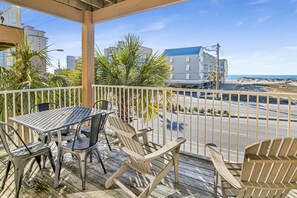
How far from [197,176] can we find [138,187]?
83 cm

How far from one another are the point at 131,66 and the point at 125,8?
1.40m

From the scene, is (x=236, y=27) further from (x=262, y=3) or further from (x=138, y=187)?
(x=138, y=187)

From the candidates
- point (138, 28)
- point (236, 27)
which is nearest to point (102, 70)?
point (138, 28)

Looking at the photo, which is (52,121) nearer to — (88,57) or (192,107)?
(192,107)

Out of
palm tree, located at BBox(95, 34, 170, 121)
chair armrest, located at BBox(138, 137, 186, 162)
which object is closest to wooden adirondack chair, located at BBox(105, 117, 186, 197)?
chair armrest, located at BBox(138, 137, 186, 162)

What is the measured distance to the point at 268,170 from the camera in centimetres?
146

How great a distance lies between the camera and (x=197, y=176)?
8.45ft

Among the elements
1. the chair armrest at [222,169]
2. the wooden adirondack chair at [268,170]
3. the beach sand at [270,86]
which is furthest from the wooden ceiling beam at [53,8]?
the beach sand at [270,86]

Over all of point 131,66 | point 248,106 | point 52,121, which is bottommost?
point 52,121

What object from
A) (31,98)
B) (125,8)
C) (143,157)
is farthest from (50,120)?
(125,8)

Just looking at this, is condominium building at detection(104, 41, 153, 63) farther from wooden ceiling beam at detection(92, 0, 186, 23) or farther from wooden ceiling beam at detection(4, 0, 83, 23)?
wooden ceiling beam at detection(4, 0, 83, 23)

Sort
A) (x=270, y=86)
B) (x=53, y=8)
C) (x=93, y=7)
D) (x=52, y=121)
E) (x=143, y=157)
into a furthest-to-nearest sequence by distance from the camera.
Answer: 1. (x=270, y=86)
2. (x=93, y=7)
3. (x=53, y=8)
4. (x=52, y=121)
5. (x=143, y=157)

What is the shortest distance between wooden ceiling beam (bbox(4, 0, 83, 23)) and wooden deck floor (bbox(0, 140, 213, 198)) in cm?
272

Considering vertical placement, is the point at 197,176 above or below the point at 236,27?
below
